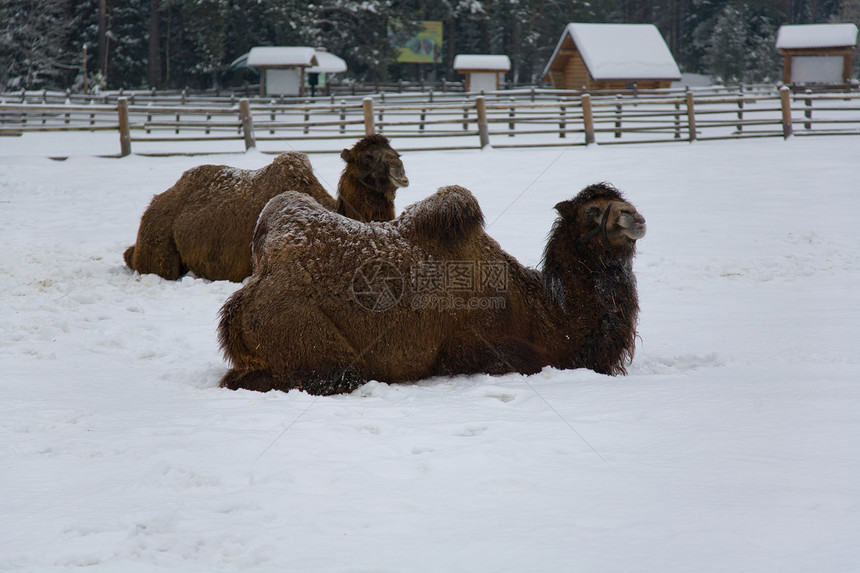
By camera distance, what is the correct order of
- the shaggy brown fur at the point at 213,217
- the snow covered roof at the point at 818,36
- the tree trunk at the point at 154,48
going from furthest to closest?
1. the tree trunk at the point at 154,48
2. the snow covered roof at the point at 818,36
3. the shaggy brown fur at the point at 213,217

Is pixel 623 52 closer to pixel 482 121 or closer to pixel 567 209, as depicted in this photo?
pixel 482 121

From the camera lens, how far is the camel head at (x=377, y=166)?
6.93 metres

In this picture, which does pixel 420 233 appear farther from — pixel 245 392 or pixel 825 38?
pixel 825 38

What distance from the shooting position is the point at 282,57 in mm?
37938

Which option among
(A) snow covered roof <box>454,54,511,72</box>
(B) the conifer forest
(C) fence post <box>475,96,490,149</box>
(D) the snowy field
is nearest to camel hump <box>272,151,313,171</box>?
(D) the snowy field

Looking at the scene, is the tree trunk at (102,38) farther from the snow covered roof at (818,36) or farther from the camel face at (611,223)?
the camel face at (611,223)

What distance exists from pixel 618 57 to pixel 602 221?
1429 inches

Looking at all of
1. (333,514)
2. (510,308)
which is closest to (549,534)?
(333,514)

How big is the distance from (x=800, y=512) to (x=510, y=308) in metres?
2.30

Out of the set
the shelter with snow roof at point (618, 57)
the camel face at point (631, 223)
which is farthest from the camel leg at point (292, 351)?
the shelter with snow roof at point (618, 57)

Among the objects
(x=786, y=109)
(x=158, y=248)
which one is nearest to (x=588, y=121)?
(x=786, y=109)

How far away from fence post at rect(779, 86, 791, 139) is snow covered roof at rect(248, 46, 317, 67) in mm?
24483

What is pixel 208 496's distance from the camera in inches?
112

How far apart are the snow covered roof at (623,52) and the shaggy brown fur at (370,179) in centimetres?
3244
